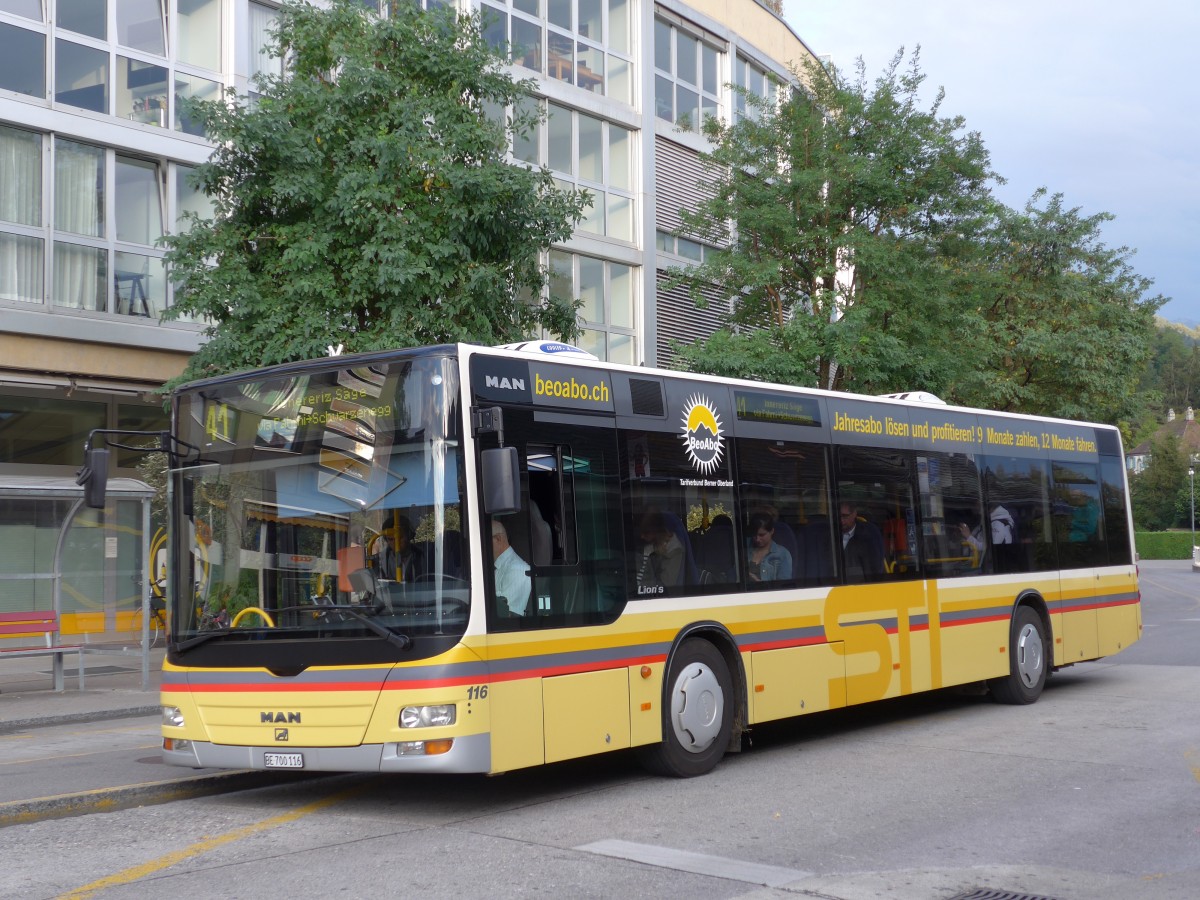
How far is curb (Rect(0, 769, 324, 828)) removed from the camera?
827cm

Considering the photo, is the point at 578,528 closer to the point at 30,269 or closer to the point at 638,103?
the point at 30,269

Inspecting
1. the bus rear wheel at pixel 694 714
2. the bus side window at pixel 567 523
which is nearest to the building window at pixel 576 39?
the bus side window at pixel 567 523

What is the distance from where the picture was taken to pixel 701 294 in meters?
24.6

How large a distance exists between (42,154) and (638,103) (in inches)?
530

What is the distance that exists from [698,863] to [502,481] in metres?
2.39

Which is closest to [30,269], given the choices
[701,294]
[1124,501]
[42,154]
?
[42,154]

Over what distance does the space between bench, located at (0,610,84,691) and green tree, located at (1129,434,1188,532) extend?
98.6 metres

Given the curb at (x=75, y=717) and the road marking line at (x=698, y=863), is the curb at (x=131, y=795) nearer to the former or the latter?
the road marking line at (x=698, y=863)

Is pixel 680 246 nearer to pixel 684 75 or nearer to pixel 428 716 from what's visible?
pixel 684 75

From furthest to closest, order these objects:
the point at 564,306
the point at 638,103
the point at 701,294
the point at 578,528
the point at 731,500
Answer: the point at 638,103 < the point at 701,294 < the point at 564,306 < the point at 731,500 < the point at 578,528

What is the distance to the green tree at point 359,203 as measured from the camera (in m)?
15.6

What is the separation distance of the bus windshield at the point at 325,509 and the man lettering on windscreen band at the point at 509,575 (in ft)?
0.90

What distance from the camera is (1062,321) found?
3125 cm

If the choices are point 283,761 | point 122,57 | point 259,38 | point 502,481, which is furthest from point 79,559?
point 502,481
